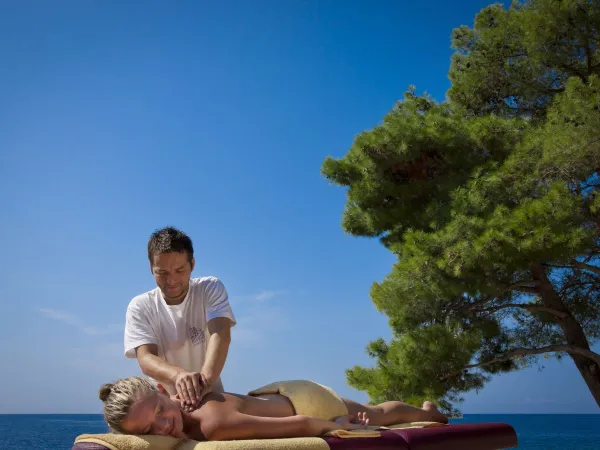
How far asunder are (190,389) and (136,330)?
0.42 m

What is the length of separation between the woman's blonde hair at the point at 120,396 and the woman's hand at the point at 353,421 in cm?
63

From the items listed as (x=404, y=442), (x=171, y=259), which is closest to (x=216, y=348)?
(x=171, y=259)

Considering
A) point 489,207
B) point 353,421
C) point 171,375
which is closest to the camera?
point 171,375

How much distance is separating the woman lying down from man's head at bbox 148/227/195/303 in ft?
1.34

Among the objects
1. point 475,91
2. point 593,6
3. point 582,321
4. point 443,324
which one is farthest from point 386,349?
point 593,6

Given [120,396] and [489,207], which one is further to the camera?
[489,207]

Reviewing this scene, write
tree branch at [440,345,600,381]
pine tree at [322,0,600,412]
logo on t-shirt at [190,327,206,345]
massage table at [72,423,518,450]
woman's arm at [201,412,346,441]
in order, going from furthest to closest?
tree branch at [440,345,600,381], pine tree at [322,0,600,412], logo on t-shirt at [190,327,206,345], woman's arm at [201,412,346,441], massage table at [72,423,518,450]

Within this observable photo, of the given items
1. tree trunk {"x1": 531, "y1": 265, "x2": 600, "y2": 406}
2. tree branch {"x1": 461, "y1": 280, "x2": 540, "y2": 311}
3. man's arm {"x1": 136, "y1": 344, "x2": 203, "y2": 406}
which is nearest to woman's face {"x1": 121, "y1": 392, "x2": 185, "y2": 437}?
man's arm {"x1": 136, "y1": 344, "x2": 203, "y2": 406}

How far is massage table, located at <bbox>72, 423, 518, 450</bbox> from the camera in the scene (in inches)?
54.2

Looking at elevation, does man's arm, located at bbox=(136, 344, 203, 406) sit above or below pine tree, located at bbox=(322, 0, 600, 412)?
below

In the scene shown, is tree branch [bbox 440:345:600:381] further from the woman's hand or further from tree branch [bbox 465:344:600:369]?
the woman's hand

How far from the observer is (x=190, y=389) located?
1605 millimetres

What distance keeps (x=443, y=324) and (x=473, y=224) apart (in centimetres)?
113

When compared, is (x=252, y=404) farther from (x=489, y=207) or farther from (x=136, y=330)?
(x=489, y=207)
